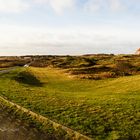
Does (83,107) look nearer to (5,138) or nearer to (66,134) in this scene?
(66,134)

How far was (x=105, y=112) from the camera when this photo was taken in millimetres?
26422

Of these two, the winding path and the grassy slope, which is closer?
the winding path

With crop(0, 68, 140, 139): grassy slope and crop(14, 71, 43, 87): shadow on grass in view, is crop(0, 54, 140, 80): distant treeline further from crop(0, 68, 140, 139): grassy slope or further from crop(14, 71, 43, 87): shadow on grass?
crop(0, 68, 140, 139): grassy slope

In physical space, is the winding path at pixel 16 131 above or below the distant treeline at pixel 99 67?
below

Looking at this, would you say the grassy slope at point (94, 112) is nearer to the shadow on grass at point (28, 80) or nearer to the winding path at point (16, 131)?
the winding path at point (16, 131)

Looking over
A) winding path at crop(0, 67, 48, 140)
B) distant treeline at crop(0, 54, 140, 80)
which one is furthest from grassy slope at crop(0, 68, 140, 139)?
distant treeline at crop(0, 54, 140, 80)

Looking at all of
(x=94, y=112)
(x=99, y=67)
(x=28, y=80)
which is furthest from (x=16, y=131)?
(x=99, y=67)

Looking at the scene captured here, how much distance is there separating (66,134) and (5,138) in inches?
156

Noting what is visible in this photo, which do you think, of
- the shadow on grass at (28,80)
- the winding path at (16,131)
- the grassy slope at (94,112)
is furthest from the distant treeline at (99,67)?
the winding path at (16,131)

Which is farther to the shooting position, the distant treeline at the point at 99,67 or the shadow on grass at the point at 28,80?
the distant treeline at the point at 99,67

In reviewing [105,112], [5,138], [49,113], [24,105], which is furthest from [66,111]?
[5,138]

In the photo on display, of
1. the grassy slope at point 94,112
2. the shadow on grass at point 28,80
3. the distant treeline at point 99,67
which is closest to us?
the grassy slope at point 94,112

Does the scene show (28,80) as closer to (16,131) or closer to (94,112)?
(94,112)

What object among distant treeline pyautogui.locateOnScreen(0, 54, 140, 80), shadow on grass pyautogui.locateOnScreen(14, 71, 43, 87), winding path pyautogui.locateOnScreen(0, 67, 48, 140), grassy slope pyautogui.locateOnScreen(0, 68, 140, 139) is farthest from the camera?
distant treeline pyautogui.locateOnScreen(0, 54, 140, 80)
